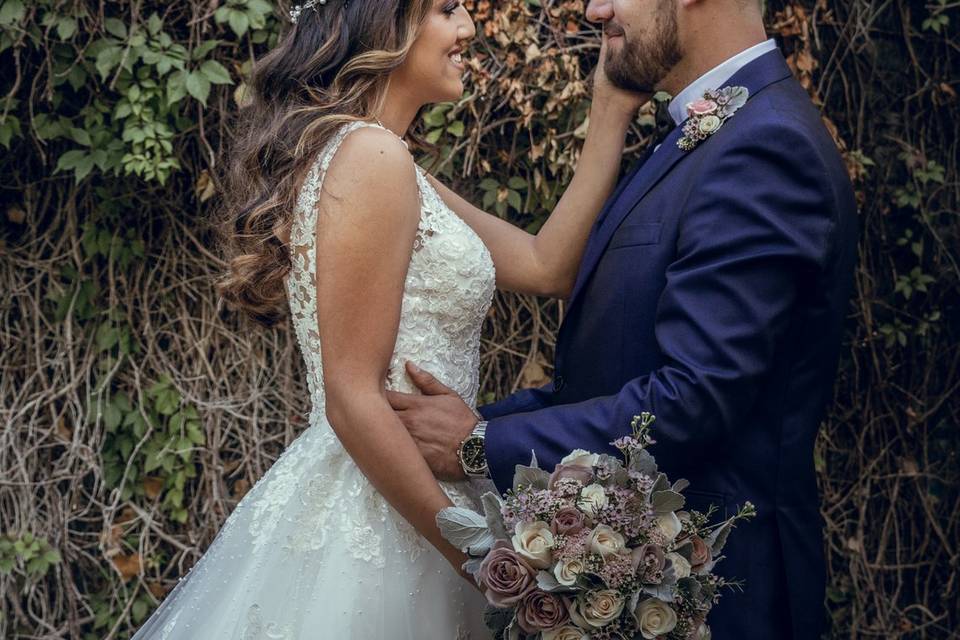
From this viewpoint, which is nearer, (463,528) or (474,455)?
(463,528)

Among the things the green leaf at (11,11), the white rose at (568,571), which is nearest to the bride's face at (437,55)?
the white rose at (568,571)

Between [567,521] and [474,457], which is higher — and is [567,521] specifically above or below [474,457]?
above

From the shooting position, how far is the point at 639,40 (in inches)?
99.4

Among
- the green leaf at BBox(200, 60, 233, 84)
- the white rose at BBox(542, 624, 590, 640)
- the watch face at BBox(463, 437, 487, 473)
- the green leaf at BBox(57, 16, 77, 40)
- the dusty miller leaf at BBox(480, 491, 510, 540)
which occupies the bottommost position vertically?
the watch face at BBox(463, 437, 487, 473)

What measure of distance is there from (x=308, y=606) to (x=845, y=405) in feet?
7.70

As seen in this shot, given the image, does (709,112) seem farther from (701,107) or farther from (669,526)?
(669,526)

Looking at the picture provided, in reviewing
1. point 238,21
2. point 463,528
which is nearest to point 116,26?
A: point 238,21

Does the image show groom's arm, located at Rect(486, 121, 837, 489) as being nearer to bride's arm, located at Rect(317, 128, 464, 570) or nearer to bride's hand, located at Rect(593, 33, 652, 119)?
bride's arm, located at Rect(317, 128, 464, 570)

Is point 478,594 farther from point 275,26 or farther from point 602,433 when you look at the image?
point 275,26

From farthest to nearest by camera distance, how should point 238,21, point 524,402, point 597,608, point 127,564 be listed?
point 127,564 < point 238,21 < point 524,402 < point 597,608

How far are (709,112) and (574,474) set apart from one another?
3.15ft

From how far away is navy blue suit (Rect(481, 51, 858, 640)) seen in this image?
6.70 ft

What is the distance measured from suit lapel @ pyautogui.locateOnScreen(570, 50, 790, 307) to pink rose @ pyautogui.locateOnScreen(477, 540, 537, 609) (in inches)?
31.0

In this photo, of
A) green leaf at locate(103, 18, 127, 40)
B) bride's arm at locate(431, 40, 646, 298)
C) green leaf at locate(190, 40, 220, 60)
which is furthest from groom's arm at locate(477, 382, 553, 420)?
green leaf at locate(103, 18, 127, 40)
